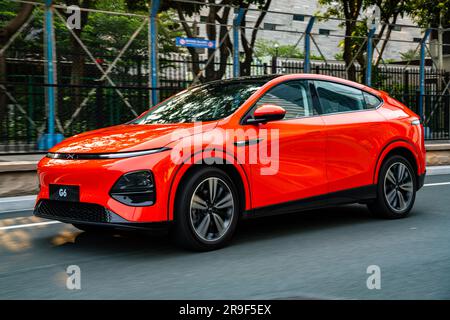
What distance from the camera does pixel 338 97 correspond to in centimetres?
740

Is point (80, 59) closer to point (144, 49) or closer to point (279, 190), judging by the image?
point (144, 49)

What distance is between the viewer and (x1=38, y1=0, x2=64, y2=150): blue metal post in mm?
11758

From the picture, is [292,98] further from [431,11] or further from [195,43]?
[431,11]

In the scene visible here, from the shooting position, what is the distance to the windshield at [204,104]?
648 cm

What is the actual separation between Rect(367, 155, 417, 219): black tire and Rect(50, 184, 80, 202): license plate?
3.44 m

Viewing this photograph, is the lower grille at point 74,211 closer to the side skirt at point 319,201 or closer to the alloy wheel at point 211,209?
the alloy wheel at point 211,209

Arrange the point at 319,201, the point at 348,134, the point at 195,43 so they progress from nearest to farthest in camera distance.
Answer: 1. the point at 319,201
2. the point at 348,134
3. the point at 195,43

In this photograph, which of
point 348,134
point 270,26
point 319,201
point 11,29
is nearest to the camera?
point 319,201

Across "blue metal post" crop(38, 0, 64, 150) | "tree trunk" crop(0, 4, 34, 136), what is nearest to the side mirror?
"blue metal post" crop(38, 0, 64, 150)

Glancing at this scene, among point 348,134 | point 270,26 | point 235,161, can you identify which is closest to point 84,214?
point 235,161

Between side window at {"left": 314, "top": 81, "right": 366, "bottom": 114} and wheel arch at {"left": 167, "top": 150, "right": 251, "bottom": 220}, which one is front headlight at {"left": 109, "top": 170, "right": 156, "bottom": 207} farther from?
side window at {"left": 314, "top": 81, "right": 366, "bottom": 114}

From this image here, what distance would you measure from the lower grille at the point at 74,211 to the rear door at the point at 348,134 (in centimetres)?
244

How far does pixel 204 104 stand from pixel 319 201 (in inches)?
59.5
